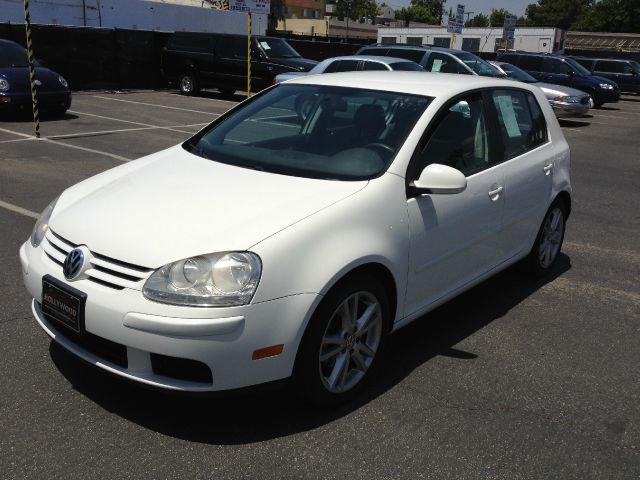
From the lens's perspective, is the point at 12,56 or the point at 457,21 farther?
the point at 457,21

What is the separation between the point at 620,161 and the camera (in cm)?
1190

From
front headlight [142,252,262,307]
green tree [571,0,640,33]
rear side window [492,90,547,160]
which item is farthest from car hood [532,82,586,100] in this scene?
green tree [571,0,640,33]

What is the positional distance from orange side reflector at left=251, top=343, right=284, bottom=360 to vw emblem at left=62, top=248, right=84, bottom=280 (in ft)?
2.88

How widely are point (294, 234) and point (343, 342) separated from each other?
648 millimetres

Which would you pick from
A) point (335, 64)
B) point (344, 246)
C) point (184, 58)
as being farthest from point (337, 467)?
point (184, 58)

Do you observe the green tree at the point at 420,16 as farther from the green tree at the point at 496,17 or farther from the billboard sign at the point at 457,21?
the billboard sign at the point at 457,21

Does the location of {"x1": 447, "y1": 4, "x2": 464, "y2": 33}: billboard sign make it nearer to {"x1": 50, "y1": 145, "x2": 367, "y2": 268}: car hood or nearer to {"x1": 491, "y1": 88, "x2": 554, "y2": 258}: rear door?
{"x1": 491, "y1": 88, "x2": 554, "y2": 258}: rear door

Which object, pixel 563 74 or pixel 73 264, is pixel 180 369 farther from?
pixel 563 74

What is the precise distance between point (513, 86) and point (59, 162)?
21.8ft

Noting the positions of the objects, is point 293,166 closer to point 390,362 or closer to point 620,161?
point 390,362

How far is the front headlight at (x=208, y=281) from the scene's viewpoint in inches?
109

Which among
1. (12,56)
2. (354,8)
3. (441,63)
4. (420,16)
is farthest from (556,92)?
(420,16)

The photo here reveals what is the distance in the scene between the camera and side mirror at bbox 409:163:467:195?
11.3 ft

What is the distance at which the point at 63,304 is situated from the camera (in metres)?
3.01
